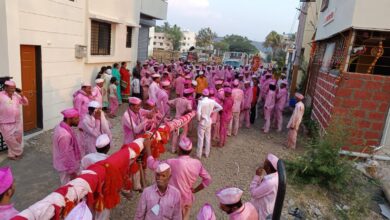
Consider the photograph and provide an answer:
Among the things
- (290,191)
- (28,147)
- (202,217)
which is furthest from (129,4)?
(202,217)

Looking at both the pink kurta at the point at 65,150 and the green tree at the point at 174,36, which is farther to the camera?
the green tree at the point at 174,36

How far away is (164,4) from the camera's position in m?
19.8

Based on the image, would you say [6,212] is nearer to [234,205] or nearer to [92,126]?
[234,205]

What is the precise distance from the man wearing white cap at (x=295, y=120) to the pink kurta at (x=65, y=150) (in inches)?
245

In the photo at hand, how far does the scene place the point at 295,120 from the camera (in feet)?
28.9

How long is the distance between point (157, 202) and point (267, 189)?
132 centimetres

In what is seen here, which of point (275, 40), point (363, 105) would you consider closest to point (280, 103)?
point (363, 105)

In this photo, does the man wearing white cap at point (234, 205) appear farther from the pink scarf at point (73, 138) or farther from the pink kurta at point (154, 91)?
the pink kurta at point (154, 91)

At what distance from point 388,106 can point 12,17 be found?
29.2 feet

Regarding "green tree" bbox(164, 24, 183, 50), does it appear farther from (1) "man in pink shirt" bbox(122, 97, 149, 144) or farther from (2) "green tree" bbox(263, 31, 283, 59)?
(1) "man in pink shirt" bbox(122, 97, 149, 144)

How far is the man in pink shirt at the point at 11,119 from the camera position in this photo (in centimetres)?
623

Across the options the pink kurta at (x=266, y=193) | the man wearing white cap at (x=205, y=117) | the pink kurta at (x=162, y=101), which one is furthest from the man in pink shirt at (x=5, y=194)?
the pink kurta at (x=162, y=101)

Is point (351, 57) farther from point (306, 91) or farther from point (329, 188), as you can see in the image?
point (306, 91)

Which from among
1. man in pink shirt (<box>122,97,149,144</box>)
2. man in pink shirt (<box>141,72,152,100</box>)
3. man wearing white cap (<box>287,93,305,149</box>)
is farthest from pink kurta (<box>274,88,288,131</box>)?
man in pink shirt (<box>122,97,149,144</box>)
